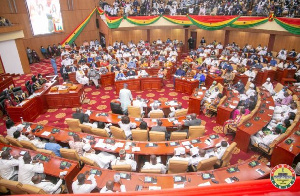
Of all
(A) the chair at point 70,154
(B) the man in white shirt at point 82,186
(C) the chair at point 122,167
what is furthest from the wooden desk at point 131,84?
(B) the man in white shirt at point 82,186

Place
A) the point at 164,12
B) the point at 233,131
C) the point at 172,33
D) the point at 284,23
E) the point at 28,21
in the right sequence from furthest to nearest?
the point at 172,33
the point at 164,12
the point at 28,21
the point at 284,23
the point at 233,131

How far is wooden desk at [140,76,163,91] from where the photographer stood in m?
12.3

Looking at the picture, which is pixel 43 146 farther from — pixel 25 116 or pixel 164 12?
pixel 164 12

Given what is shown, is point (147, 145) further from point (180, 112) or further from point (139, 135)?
point (180, 112)

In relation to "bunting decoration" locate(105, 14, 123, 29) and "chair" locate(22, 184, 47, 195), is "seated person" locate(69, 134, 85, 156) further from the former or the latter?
"bunting decoration" locate(105, 14, 123, 29)

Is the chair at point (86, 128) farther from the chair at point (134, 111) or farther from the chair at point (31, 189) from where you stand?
the chair at point (31, 189)

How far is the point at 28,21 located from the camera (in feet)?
59.8

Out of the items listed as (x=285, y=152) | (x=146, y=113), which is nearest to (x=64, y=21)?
(x=146, y=113)

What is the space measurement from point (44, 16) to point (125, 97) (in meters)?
14.3

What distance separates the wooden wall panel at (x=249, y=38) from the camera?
61.5ft

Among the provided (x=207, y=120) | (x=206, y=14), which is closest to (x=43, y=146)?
(x=207, y=120)

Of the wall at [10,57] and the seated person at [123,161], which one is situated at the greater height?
the wall at [10,57]

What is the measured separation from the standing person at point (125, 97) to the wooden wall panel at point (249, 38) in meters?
15.3

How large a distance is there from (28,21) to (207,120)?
1740cm
